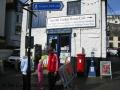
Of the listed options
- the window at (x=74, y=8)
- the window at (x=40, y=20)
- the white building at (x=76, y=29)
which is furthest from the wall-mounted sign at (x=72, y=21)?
the window at (x=40, y=20)

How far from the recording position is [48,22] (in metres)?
27.5

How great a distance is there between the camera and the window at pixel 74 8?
26516 mm

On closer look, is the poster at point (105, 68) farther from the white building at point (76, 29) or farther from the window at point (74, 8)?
the window at point (74, 8)

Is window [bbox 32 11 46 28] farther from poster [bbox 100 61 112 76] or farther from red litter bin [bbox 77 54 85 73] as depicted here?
poster [bbox 100 61 112 76]

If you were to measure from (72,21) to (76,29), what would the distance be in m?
0.67

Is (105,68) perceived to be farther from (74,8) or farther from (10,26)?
(10,26)

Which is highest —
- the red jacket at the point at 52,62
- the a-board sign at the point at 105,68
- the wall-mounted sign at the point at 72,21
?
the wall-mounted sign at the point at 72,21

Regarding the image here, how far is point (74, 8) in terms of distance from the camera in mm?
26672

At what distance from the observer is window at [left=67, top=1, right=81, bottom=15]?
1044 inches

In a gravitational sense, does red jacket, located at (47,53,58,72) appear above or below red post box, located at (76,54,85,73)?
above

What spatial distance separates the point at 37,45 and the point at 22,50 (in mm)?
2609

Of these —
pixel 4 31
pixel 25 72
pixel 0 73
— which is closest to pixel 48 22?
pixel 0 73

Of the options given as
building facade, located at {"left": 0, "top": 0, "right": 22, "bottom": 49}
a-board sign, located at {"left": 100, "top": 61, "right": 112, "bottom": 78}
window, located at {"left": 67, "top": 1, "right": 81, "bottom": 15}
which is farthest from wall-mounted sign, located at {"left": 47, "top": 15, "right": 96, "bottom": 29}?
building facade, located at {"left": 0, "top": 0, "right": 22, "bottom": 49}

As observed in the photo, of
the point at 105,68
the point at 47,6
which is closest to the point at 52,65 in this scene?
the point at 47,6
